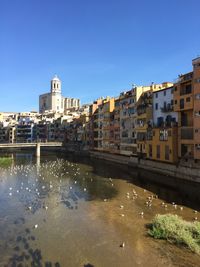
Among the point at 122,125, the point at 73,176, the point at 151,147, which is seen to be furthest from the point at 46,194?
the point at 122,125

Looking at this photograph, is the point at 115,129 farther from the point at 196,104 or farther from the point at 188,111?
the point at 196,104

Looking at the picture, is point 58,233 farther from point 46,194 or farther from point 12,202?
point 46,194

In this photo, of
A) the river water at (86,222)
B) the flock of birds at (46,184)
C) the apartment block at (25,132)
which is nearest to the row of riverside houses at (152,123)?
the river water at (86,222)

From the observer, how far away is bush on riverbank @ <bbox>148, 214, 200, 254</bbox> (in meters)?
24.6

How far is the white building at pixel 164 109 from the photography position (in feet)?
206

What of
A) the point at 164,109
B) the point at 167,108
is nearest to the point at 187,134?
the point at 167,108

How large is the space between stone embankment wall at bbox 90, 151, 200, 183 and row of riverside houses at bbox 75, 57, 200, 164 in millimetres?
1491

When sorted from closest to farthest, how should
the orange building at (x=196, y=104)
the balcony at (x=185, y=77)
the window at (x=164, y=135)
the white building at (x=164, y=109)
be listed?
the orange building at (x=196, y=104) < the balcony at (x=185, y=77) < the window at (x=164, y=135) < the white building at (x=164, y=109)

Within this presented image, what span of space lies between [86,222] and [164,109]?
40.3m

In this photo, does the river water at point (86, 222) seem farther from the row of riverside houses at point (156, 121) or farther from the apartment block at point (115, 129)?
the apartment block at point (115, 129)

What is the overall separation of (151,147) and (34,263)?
4998 cm

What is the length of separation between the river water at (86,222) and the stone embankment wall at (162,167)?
5.52 m

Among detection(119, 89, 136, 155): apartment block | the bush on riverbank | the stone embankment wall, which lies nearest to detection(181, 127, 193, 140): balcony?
the stone embankment wall

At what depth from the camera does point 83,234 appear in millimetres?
27016
